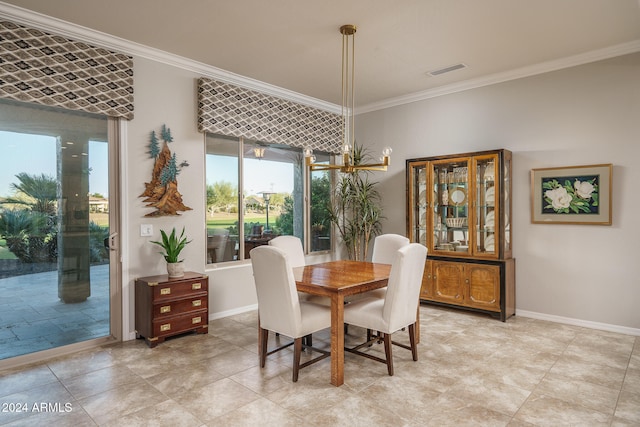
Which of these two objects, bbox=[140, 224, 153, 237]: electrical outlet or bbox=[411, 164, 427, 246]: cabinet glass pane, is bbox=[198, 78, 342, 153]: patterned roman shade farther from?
bbox=[411, 164, 427, 246]: cabinet glass pane

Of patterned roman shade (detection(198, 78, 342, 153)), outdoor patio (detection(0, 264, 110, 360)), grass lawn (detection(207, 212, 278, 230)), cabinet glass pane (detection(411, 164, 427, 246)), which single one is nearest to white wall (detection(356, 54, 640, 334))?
cabinet glass pane (detection(411, 164, 427, 246))

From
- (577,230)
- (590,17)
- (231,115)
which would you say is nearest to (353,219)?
(231,115)

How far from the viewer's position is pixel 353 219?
18.8ft

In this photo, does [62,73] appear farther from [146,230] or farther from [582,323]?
[582,323]

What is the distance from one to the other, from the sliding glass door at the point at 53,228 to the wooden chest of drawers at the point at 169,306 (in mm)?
369

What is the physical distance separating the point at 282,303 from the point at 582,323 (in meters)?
3.35

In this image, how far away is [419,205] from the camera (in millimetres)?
5074

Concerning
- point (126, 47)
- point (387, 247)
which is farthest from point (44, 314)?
point (387, 247)

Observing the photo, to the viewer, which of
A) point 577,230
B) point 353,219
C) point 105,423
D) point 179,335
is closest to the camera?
point 105,423

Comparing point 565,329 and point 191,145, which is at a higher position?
point 191,145

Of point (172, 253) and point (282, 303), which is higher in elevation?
point (172, 253)

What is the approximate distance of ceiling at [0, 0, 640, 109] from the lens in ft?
9.86

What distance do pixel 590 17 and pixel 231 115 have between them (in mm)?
3558

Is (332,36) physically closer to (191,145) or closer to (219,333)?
(191,145)
